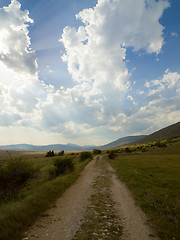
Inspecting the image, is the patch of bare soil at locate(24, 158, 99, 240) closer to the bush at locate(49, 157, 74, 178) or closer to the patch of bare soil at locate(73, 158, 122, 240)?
the patch of bare soil at locate(73, 158, 122, 240)

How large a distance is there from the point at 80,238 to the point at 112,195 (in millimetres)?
7336

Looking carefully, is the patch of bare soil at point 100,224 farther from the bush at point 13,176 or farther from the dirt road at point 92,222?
the bush at point 13,176

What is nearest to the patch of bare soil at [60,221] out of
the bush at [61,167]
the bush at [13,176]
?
the bush at [13,176]

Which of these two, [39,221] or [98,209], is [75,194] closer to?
[98,209]

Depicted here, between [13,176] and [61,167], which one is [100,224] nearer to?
[13,176]

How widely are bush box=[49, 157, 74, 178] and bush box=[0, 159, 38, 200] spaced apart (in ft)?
30.9

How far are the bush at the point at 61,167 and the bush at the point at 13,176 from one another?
30.9ft

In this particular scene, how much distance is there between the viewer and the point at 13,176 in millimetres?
11656

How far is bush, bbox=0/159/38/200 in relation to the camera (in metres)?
11.1

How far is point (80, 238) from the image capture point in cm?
585

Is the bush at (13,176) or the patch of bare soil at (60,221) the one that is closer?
the patch of bare soil at (60,221)

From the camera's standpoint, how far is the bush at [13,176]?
1111cm

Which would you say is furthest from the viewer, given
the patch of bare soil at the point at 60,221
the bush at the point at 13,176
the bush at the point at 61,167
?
the bush at the point at 61,167

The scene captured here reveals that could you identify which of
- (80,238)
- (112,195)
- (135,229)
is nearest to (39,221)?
(80,238)
